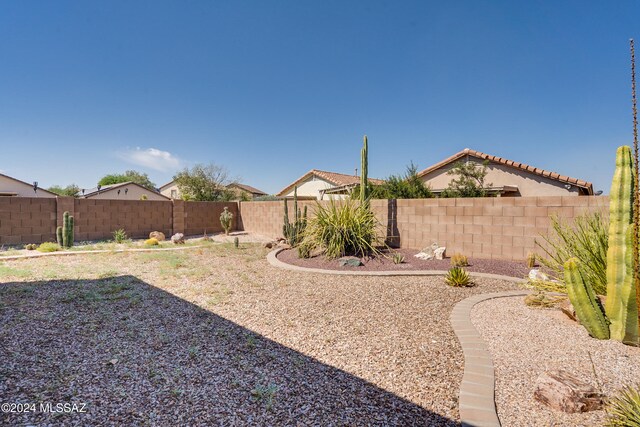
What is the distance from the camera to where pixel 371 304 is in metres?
4.88

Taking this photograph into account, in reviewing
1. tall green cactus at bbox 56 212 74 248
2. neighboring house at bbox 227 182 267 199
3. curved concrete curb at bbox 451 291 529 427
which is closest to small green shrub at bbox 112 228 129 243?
tall green cactus at bbox 56 212 74 248

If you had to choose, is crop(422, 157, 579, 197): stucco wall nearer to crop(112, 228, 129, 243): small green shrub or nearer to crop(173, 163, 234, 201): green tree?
crop(112, 228, 129, 243): small green shrub

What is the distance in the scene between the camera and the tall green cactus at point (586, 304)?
10.4 ft

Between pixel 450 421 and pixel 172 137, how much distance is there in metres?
24.9

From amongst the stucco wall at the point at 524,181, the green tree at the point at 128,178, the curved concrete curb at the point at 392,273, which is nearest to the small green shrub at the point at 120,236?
the curved concrete curb at the point at 392,273

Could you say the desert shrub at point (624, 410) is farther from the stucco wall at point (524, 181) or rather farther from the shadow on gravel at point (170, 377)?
the stucco wall at point (524, 181)

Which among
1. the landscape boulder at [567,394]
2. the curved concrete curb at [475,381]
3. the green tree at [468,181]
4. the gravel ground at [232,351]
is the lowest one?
the gravel ground at [232,351]

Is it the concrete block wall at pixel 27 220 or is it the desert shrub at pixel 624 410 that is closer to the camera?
the desert shrub at pixel 624 410

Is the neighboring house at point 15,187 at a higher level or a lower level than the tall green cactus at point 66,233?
higher

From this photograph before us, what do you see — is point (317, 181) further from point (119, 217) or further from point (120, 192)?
point (120, 192)

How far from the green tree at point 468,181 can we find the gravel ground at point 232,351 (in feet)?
33.8

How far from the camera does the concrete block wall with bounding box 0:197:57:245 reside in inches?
449

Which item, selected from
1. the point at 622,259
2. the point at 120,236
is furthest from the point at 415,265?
the point at 120,236

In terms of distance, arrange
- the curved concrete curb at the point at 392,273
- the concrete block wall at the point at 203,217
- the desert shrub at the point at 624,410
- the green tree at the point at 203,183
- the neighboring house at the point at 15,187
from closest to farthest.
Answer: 1. the desert shrub at the point at 624,410
2. the curved concrete curb at the point at 392,273
3. the concrete block wall at the point at 203,217
4. the neighboring house at the point at 15,187
5. the green tree at the point at 203,183
